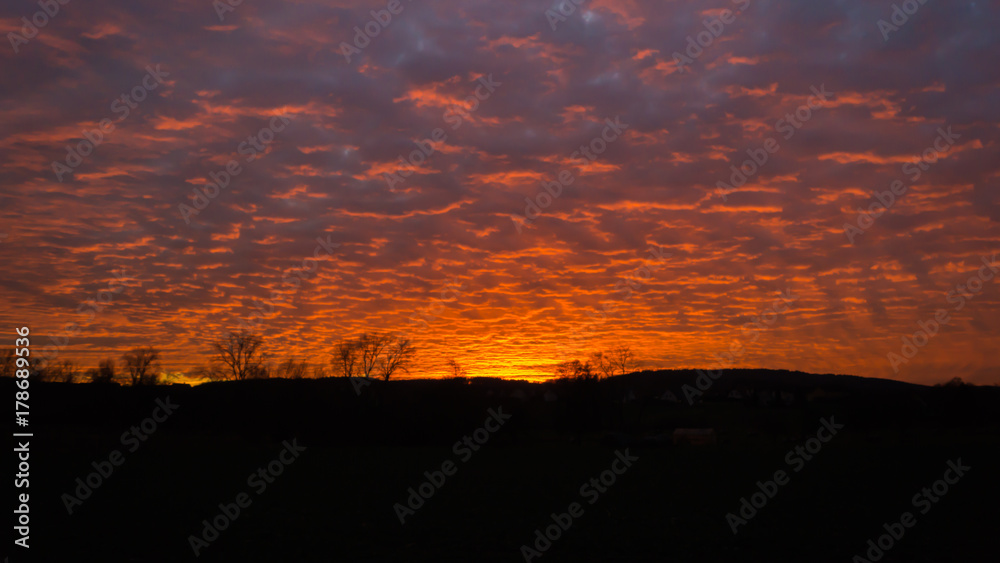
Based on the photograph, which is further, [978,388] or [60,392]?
[978,388]

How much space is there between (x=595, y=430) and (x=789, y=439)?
1962 cm

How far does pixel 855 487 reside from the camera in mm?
21828

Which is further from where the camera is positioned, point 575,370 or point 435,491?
point 575,370

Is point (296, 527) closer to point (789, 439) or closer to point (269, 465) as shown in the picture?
point (269, 465)

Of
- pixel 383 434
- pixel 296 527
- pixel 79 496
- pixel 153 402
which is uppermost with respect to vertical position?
pixel 153 402

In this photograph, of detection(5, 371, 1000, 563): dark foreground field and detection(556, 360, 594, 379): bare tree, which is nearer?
detection(5, 371, 1000, 563): dark foreground field

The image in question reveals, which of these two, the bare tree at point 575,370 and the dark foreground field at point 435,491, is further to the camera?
the bare tree at point 575,370

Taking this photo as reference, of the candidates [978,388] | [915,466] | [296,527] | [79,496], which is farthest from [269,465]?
[978,388]

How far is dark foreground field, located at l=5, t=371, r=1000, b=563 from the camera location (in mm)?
12141

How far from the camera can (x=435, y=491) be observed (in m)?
21.1

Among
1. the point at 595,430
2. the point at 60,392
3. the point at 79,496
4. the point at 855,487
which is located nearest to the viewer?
the point at 79,496

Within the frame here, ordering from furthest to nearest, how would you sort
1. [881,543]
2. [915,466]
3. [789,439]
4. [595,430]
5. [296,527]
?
[595,430] → [789,439] → [915,466] → [296,527] → [881,543]

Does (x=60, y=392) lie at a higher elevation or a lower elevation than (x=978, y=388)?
higher

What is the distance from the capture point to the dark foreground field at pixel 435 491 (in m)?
12.1
